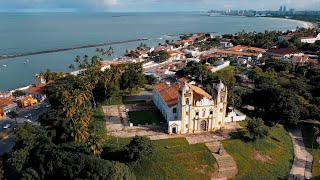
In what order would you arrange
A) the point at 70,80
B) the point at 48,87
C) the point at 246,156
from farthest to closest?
the point at 70,80 < the point at 48,87 < the point at 246,156

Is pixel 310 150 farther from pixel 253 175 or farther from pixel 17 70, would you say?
pixel 17 70

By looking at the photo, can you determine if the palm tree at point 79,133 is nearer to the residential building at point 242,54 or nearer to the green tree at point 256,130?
the green tree at point 256,130

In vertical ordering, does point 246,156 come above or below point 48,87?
below

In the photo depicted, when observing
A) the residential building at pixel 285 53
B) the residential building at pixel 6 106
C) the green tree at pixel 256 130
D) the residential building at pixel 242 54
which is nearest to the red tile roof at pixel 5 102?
the residential building at pixel 6 106

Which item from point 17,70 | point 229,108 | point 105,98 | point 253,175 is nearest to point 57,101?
point 105,98

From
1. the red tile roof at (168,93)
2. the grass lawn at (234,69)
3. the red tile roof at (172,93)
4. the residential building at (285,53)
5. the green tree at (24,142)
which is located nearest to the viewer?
the green tree at (24,142)

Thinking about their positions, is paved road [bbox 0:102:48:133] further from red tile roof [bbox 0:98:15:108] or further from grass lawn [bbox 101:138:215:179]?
grass lawn [bbox 101:138:215:179]
